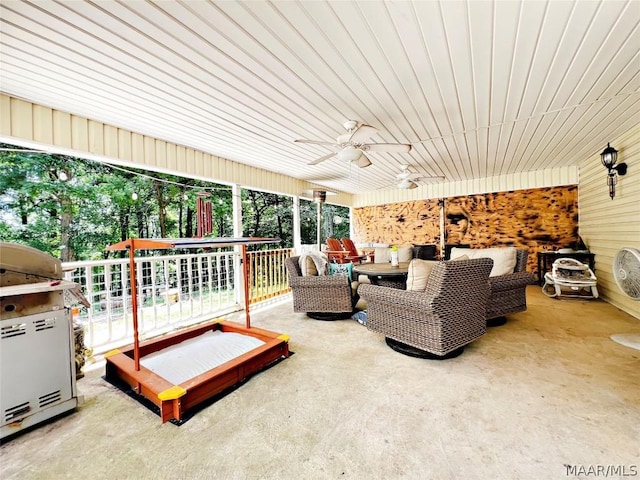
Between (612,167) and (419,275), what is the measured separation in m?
3.79

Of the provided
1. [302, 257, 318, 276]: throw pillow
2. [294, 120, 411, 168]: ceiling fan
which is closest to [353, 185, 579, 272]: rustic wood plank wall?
[302, 257, 318, 276]: throw pillow

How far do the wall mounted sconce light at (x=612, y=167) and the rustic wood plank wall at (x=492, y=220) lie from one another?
189 centimetres

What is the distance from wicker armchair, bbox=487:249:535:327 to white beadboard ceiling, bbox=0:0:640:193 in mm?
1932

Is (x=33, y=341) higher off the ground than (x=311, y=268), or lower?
lower

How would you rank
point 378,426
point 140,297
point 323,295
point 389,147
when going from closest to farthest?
point 378,426, point 389,147, point 140,297, point 323,295

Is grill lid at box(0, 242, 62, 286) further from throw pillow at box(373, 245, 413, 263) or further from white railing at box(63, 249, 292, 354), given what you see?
throw pillow at box(373, 245, 413, 263)

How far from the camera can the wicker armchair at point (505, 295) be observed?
316cm

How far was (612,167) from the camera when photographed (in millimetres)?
3781

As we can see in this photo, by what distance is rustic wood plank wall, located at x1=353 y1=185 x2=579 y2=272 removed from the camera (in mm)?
5691

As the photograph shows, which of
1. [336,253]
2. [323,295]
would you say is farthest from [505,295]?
[336,253]

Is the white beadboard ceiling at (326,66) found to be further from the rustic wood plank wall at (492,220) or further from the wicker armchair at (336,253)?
the wicker armchair at (336,253)

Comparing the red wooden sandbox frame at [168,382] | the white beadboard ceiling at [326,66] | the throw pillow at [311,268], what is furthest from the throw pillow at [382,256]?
the red wooden sandbox frame at [168,382]

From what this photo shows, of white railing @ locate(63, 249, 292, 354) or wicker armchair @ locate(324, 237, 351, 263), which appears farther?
wicker armchair @ locate(324, 237, 351, 263)

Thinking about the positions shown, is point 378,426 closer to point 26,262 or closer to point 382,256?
point 26,262
